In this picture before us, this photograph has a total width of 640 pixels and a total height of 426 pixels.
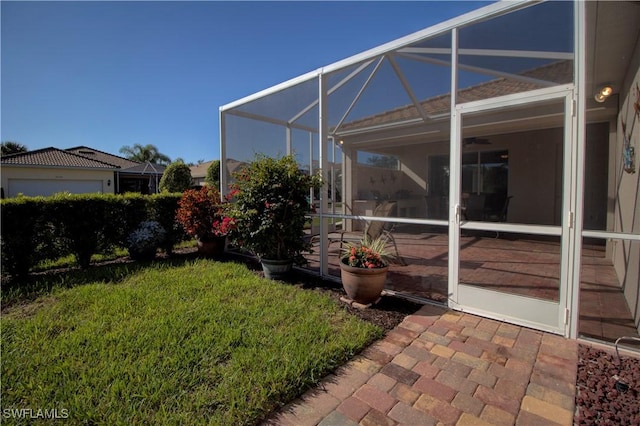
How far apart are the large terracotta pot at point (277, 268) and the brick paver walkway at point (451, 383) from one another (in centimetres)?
208

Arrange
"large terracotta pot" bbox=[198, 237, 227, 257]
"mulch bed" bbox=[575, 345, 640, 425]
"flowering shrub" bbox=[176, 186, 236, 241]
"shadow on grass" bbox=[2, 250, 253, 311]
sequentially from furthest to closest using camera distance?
"large terracotta pot" bbox=[198, 237, 227, 257] → "flowering shrub" bbox=[176, 186, 236, 241] → "shadow on grass" bbox=[2, 250, 253, 311] → "mulch bed" bbox=[575, 345, 640, 425]

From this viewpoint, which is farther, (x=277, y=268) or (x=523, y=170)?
(x=277, y=268)

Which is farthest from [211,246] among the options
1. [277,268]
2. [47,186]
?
[47,186]

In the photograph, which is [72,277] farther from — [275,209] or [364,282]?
[364,282]

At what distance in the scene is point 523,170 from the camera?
3.52 m

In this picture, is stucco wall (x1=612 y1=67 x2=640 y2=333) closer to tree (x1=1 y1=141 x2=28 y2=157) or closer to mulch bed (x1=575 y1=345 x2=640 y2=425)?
mulch bed (x1=575 y1=345 x2=640 y2=425)

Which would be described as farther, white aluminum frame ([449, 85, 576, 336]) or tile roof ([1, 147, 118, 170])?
tile roof ([1, 147, 118, 170])

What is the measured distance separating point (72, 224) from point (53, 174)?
15905 mm

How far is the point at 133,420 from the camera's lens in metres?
1.65

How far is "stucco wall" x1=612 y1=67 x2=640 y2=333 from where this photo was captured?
2.65m

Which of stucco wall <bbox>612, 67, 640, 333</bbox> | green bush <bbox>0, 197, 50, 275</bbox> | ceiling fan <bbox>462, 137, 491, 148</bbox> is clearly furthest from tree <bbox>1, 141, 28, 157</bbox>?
stucco wall <bbox>612, 67, 640, 333</bbox>

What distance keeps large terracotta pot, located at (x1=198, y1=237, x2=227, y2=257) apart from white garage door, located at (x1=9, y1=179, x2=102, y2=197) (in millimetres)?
14202

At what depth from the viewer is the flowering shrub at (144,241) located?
5.43 meters

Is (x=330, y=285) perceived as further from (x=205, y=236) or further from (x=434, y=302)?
(x=205, y=236)
